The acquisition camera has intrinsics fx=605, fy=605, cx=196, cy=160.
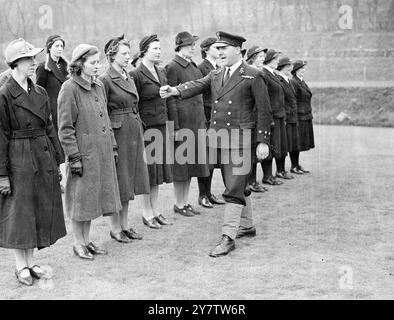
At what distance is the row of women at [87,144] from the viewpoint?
4453 millimetres

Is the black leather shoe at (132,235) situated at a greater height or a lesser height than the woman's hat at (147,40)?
lesser

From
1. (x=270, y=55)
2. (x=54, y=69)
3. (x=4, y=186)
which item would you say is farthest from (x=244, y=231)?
(x=270, y=55)

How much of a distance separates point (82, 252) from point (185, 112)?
92.4 inches

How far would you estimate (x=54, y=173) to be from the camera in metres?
4.66

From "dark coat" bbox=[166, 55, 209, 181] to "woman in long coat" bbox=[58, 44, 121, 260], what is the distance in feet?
5.48

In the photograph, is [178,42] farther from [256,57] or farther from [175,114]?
[256,57]

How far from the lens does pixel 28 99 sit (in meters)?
4.48

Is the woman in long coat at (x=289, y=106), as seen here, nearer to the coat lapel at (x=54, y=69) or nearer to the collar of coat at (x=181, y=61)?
the collar of coat at (x=181, y=61)

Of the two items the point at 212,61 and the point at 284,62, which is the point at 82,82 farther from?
the point at 284,62

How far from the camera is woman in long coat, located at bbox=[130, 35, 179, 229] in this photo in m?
6.22

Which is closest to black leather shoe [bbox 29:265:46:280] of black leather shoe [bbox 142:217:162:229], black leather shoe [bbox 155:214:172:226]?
black leather shoe [bbox 142:217:162:229]

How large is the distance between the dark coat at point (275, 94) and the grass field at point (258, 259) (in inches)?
49.1

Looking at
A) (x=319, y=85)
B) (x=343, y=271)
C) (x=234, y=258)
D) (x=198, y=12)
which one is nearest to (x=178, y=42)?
(x=234, y=258)

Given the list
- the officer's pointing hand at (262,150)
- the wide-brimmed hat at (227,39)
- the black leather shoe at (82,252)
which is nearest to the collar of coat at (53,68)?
the wide-brimmed hat at (227,39)
